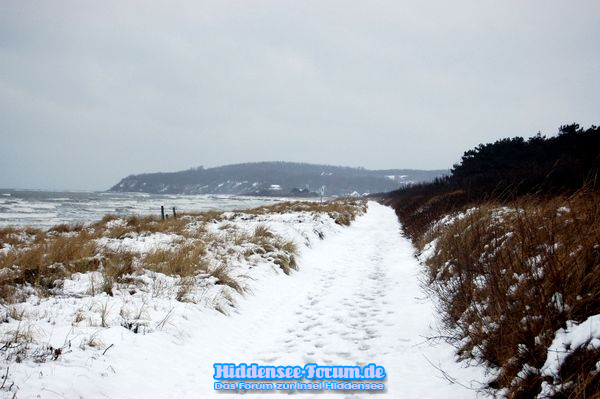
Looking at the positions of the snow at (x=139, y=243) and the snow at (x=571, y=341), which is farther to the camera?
the snow at (x=139, y=243)

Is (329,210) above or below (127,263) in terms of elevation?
below

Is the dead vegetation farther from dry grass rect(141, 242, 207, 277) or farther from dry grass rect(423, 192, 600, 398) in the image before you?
dry grass rect(423, 192, 600, 398)

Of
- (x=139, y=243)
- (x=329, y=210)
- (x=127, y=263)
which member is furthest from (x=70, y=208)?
(x=127, y=263)

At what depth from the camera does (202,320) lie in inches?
175

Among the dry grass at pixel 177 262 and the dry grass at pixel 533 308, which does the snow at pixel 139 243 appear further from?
the dry grass at pixel 533 308

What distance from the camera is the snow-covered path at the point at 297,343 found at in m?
2.95

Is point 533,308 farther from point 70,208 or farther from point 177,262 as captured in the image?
point 70,208

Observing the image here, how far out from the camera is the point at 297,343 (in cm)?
416

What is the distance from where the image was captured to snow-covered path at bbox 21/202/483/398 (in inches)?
116

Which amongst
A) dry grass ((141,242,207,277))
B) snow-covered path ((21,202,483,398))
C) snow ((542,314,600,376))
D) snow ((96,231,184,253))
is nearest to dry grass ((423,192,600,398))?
snow ((542,314,600,376))

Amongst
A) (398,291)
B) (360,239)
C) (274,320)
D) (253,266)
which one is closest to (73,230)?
(253,266)

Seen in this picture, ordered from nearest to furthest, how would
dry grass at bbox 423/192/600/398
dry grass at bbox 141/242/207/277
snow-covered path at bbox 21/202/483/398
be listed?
dry grass at bbox 423/192/600/398, snow-covered path at bbox 21/202/483/398, dry grass at bbox 141/242/207/277

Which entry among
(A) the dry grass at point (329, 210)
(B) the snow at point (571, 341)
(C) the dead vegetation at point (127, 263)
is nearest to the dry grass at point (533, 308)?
(B) the snow at point (571, 341)

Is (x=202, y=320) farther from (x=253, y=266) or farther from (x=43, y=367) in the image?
(x=253, y=266)
